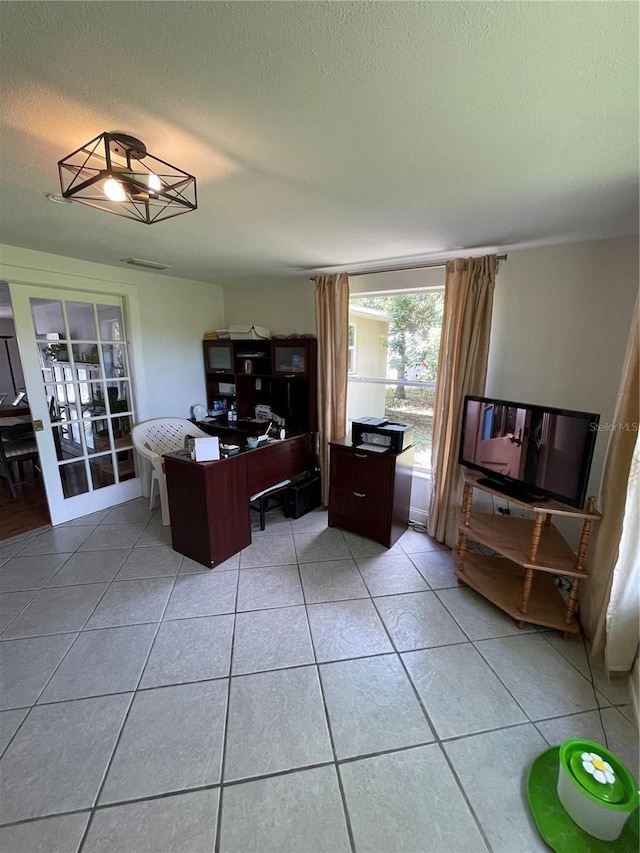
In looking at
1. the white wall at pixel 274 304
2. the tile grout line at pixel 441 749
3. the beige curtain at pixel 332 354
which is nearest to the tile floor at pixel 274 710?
the tile grout line at pixel 441 749

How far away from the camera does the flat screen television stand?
180 centimetres

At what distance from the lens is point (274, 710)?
1.54 meters

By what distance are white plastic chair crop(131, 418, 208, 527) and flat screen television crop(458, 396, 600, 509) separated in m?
2.63

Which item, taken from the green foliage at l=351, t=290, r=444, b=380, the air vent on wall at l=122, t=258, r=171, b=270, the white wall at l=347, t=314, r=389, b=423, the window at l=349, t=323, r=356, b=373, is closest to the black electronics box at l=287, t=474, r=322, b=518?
the white wall at l=347, t=314, r=389, b=423

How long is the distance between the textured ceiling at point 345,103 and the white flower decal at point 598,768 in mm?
2167

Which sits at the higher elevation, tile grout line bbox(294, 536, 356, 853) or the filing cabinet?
the filing cabinet

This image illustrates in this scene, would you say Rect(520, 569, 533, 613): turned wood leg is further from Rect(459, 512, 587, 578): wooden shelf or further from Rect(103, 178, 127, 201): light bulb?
Rect(103, 178, 127, 201): light bulb

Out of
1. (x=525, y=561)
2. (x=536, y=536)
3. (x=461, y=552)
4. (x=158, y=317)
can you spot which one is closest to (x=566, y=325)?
(x=536, y=536)

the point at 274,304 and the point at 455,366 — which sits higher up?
the point at 274,304

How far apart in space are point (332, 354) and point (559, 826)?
120 inches

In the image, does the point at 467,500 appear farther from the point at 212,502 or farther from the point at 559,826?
the point at 212,502

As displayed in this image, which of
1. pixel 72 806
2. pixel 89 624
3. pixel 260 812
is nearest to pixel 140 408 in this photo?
pixel 89 624

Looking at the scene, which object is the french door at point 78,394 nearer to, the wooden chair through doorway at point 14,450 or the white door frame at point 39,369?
the white door frame at point 39,369

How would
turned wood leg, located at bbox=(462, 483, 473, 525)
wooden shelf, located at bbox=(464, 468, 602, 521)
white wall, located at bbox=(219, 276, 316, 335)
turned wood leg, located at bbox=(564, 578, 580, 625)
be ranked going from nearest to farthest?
wooden shelf, located at bbox=(464, 468, 602, 521)
turned wood leg, located at bbox=(564, 578, 580, 625)
turned wood leg, located at bbox=(462, 483, 473, 525)
white wall, located at bbox=(219, 276, 316, 335)
